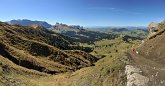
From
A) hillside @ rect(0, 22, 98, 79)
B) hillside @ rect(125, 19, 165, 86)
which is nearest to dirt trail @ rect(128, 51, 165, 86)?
hillside @ rect(125, 19, 165, 86)

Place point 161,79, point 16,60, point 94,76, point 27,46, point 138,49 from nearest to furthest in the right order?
point 161,79 < point 138,49 < point 94,76 < point 16,60 < point 27,46

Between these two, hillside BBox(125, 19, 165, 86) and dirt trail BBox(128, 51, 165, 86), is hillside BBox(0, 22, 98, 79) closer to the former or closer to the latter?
hillside BBox(125, 19, 165, 86)

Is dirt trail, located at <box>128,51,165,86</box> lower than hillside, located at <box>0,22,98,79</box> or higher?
higher

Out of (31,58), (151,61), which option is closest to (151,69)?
(151,61)

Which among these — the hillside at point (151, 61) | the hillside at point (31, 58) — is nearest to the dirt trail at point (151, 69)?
the hillside at point (151, 61)

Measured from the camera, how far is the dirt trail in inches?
1565

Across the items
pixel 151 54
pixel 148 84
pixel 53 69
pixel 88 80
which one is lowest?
pixel 53 69

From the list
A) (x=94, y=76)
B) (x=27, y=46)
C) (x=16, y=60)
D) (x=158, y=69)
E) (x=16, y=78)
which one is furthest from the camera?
(x=27, y=46)

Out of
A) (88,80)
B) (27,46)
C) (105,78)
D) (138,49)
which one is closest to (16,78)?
(88,80)

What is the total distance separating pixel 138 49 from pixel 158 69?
558 inches

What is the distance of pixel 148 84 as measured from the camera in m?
40.1

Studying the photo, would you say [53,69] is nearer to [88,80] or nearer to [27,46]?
[27,46]

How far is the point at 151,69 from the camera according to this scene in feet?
143

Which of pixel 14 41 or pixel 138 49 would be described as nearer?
pixel 138 49
